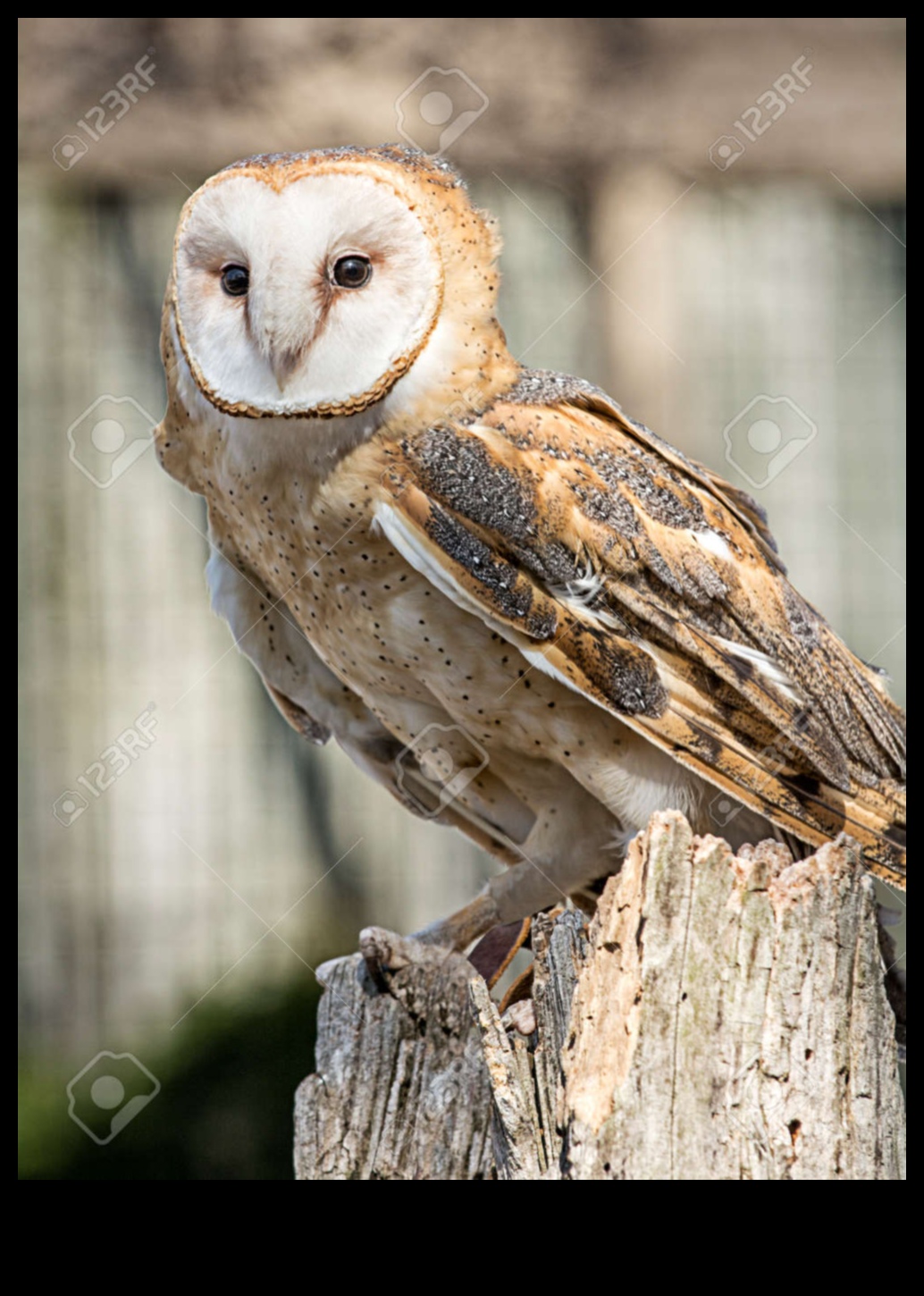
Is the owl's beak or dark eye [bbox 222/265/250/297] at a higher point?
dark eye [bbox 222/265/250/297]

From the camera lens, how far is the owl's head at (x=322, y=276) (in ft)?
5.86

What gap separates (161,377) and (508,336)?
1.30 metres

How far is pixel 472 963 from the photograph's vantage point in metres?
2.22

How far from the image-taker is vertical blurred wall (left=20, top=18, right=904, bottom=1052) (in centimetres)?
422

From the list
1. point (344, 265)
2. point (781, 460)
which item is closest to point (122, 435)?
point (344, 265)

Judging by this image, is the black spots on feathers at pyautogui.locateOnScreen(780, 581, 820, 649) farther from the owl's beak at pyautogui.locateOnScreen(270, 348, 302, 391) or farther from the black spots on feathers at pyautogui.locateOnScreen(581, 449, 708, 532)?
the owl's beak at pyautogui.locateOnScreen(270, 348, 302, 391)

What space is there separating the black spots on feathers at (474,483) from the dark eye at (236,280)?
329 millimetres

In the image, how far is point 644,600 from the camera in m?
1.98

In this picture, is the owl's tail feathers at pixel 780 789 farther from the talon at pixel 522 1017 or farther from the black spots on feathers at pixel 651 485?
the talon at pixel 522 1017

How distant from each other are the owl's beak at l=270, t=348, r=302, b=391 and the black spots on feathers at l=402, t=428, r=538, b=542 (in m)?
0.20

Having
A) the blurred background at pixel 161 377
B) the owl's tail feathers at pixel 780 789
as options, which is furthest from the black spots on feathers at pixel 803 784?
the blurred background at pixel 161 377

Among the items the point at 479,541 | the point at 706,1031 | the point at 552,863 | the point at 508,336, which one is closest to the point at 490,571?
the point at 479,541

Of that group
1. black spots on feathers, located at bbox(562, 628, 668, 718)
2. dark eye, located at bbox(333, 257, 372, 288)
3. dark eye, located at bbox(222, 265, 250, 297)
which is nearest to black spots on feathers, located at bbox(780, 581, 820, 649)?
black spots on feathers, located at bbox(562, 628, 668, 718)

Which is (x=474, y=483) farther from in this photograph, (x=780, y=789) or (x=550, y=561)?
(x=780, y=789)
